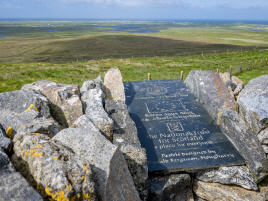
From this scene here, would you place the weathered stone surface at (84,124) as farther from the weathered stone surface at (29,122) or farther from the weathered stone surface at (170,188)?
the weathered stone surface at (170,188)

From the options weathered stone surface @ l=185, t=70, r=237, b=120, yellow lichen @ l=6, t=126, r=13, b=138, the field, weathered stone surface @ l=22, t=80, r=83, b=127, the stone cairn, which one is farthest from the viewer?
the field

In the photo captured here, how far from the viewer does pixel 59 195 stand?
3.40 m

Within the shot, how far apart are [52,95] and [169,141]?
15.2 ft

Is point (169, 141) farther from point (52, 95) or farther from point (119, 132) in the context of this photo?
point (52, 95)

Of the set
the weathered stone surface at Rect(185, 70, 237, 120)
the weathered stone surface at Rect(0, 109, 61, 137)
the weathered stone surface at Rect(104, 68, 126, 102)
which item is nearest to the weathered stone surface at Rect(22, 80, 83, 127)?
the weathered stone surface at Rect(0, 109, 61, 137)

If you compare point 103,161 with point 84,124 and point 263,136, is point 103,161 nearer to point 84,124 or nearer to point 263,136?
point 84,124

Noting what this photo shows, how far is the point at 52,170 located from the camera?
3.62 metres

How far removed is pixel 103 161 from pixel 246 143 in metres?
4.44

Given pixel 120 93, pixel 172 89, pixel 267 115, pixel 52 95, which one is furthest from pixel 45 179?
pixel 172 89

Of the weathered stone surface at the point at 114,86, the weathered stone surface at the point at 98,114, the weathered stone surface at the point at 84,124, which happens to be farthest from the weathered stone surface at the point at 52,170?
the weathered stone surface at the point at 114,86

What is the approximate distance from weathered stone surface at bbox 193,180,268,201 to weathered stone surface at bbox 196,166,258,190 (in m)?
0.14

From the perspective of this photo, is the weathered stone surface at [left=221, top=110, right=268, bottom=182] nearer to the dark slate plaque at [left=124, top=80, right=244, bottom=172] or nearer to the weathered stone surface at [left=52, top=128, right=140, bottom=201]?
the dark slate plaque at [left=124, top=80, right=244, bottom=172]

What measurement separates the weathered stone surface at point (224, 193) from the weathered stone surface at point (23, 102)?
5329mm

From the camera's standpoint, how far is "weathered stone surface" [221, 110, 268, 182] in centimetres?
593
